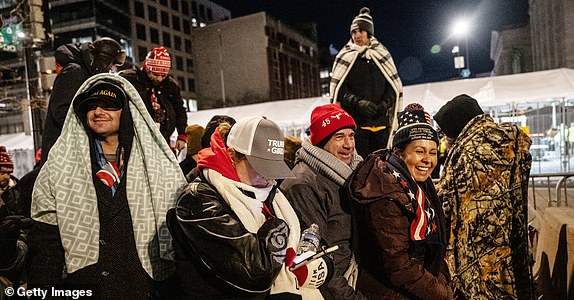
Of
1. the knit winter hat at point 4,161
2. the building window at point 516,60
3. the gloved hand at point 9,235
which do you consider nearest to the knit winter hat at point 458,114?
the gloved hand at point 9,235

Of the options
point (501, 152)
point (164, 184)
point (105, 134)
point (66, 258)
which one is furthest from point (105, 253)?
point (501, 152)

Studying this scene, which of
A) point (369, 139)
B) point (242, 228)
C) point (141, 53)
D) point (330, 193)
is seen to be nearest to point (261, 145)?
point (242, 228)

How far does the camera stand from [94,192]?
8.31 feet

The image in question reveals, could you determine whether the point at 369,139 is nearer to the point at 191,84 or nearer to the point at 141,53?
the point at 141,53

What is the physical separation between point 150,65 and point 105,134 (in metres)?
2.18

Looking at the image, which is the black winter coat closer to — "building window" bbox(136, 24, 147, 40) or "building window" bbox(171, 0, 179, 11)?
"building window" bbox(136, 24, 147, 40)

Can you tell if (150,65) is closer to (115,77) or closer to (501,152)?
(115,77)

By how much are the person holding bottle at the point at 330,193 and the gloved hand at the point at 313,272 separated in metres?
0.28

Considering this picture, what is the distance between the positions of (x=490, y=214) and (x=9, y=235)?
3.60m

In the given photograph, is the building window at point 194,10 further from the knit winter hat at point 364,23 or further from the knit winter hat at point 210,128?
the knit winter hat at point 210,128

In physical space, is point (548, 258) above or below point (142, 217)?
below

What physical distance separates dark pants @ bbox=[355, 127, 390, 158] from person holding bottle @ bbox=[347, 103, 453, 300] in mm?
2040

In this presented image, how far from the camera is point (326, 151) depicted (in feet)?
11.1

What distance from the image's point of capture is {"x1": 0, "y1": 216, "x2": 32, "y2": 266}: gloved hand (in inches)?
106
